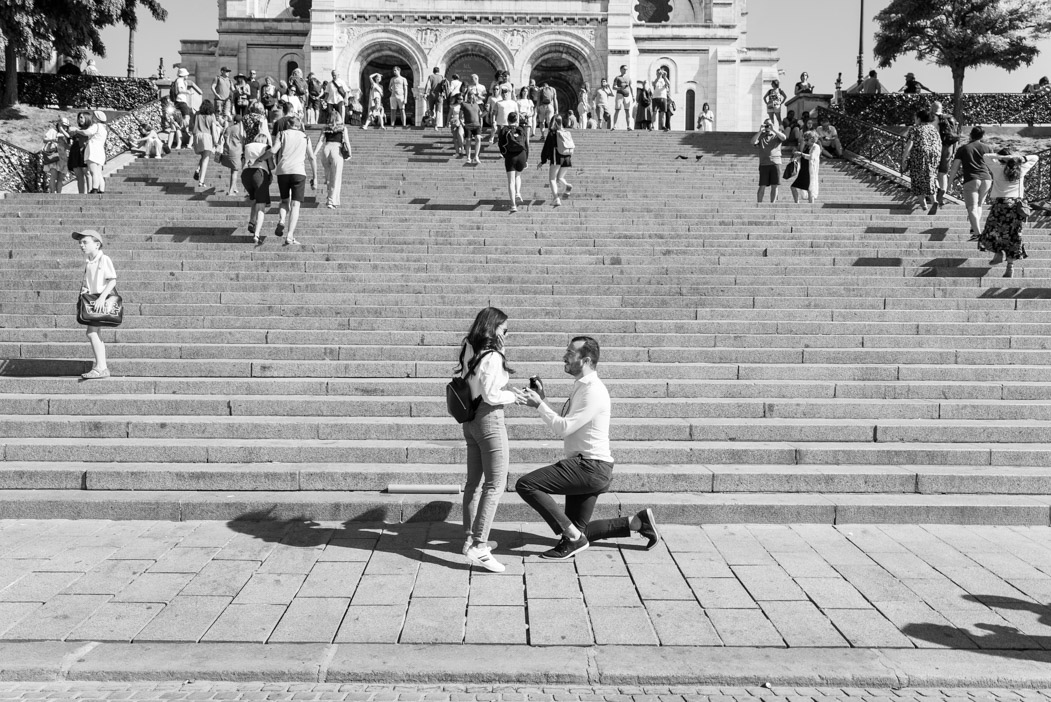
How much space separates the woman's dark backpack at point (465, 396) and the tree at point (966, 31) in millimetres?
32647

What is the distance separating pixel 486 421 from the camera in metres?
5.79

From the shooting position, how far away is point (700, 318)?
1077 cm

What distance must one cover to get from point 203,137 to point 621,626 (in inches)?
577

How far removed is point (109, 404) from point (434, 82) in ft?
68.5

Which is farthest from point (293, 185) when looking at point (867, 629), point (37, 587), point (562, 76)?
point (562, 76)

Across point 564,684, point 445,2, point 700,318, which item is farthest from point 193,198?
point 445,2

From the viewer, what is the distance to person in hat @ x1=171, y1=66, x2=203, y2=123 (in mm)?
21375

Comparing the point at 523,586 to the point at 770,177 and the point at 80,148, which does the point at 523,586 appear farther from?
the point at 80,148

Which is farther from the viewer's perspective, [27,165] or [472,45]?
[472,45]

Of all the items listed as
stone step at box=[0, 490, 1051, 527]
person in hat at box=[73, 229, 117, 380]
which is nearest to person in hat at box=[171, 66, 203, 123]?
person in hat at box=[73, 229, 117, 380]

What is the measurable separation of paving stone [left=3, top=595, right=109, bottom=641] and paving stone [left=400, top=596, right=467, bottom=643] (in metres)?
1.74

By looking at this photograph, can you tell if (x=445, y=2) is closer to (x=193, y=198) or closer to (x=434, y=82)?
(x=434, y=82)

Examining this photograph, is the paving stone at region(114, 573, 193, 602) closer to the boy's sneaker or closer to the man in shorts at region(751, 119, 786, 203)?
the boy's sneaker

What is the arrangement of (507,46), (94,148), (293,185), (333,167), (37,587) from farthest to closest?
(507,46)
(94,148)
(333,167)
(293,185)
(37,587)
